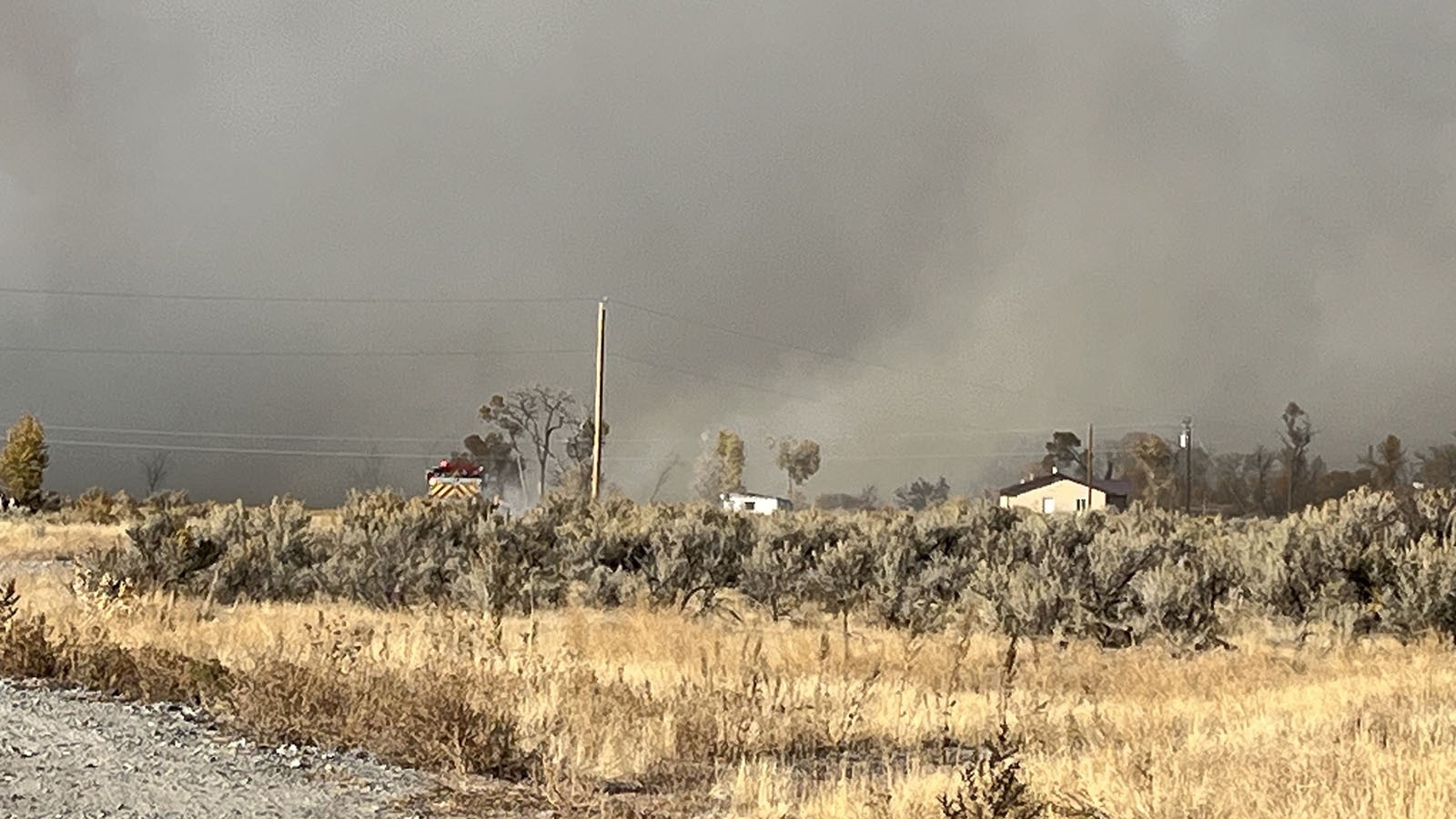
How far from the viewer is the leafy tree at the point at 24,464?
71625 millimetres

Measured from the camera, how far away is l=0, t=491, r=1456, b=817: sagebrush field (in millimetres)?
8734

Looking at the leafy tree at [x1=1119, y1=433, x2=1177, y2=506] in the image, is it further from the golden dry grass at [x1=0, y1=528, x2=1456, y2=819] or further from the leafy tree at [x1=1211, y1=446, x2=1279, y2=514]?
the golden dry grass at [x1=0, y1=528, x2=1456, y2=819]

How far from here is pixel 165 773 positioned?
8.46 metres

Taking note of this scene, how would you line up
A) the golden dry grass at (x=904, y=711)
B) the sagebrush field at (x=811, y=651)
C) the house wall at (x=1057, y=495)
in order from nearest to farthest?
the golden dry grass at (x=904, y=711)
the sagebrush field at (x=811, y=651)
the house wall at (x=1057, y=495)

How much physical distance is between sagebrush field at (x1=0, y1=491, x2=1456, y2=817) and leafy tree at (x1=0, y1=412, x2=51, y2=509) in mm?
46639

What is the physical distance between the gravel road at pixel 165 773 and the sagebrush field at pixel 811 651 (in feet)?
1.42

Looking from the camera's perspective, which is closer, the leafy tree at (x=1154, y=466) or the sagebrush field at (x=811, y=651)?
the sagebrush field at (x=811, y=651)

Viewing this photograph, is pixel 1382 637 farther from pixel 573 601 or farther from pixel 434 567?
pixel 434 567

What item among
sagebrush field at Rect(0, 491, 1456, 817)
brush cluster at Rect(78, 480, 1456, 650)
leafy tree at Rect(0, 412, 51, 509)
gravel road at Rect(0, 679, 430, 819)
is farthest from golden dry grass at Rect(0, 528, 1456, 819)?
leafy tree at Rect(0, 412, 51, 509)

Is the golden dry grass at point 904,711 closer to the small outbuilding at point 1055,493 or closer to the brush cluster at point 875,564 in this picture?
the brush cluster at point 875,564

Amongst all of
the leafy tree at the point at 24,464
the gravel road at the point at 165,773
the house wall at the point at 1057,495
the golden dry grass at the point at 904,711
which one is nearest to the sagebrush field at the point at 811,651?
the golden dry grass at the point at 904,711

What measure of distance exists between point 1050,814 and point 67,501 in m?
76.3

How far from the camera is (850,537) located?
2709 centimetres

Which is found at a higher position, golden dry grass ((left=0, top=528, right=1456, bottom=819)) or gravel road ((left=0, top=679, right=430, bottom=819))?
golden dry grass ((left=0, top=528, right=1456, bottom=819))
